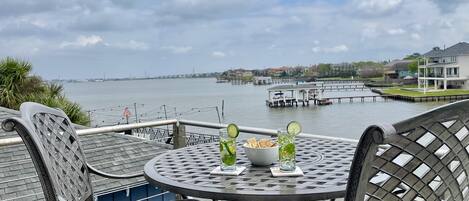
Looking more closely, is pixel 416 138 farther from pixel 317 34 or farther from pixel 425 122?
pixel 317 34

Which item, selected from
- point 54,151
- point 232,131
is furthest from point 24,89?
point 232,131

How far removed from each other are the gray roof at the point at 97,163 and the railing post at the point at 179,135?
1.11 m

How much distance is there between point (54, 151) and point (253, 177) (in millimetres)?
825

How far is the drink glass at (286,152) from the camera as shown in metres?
1.71

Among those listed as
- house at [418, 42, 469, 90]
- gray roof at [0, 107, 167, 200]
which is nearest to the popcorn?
gray roof at [0, 107, 167, 200]

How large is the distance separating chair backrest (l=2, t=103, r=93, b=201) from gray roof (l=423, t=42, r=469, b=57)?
99.3 ft

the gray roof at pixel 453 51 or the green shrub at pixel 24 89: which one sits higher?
the gray roof at pixel 453 51

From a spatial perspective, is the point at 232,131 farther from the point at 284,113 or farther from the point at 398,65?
the point at 398,65

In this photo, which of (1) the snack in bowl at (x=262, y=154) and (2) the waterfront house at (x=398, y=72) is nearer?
(1) the snack in bowl at (x=262, y=154)

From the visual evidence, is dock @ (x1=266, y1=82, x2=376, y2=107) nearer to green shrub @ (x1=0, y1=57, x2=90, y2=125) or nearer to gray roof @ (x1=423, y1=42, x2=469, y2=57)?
gray roof @ (x1=423, y1=42, x2=469, y2=57)

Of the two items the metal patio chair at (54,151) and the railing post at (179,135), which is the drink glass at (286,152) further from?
the railing post at (179,135)

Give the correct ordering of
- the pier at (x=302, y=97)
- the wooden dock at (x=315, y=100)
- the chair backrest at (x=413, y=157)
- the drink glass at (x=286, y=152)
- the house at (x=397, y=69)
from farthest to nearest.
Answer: the house at (x=397, y=69), the pier at (x=302, y=97), the wooden dock at (x=315, y=100), the drink glass at (x=286, y=152), the chair backrest at (x=413, y=157)

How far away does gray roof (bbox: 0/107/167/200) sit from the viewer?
4020 mm

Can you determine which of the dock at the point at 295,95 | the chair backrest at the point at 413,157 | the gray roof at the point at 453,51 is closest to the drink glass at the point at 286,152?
the chair backrest at the point at 413,157
